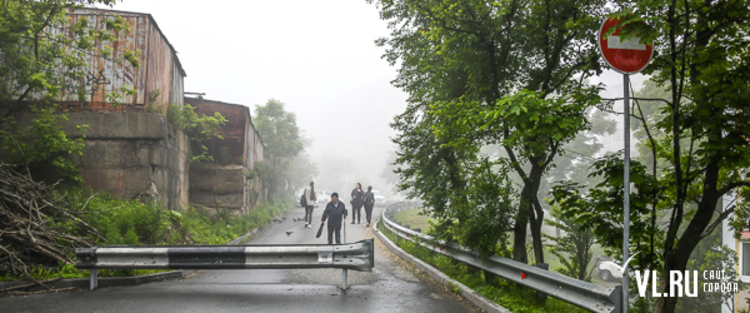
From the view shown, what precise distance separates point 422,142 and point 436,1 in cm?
376

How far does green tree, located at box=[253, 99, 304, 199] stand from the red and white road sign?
115ft

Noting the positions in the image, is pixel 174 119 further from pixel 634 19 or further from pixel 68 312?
pixel 634 19

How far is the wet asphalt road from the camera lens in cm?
630

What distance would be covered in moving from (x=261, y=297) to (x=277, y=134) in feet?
117

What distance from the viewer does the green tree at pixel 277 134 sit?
132ft

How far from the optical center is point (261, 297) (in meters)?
7.05

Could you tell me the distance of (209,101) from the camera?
71.0 feet

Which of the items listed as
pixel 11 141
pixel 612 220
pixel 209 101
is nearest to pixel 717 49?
pixel 612 220

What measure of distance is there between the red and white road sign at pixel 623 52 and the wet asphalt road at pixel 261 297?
3947mm

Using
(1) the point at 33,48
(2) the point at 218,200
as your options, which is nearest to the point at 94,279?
(1) the point at 33,48

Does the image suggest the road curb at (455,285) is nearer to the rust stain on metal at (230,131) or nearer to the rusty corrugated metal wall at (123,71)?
the rusty corrugated metal wall at (123,71)

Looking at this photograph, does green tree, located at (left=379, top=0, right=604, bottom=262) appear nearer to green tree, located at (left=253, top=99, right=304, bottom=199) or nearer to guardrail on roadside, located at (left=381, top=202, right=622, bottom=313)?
guardrail on roadside, located at (left=381, top=202, right=622, bottom=313)

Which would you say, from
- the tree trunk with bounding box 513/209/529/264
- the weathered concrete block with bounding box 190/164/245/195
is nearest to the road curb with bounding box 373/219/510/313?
the tree trunk with bounding box 513/209/529/264

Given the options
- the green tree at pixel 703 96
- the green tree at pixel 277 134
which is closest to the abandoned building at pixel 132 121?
the green tree at pixel 703 96
